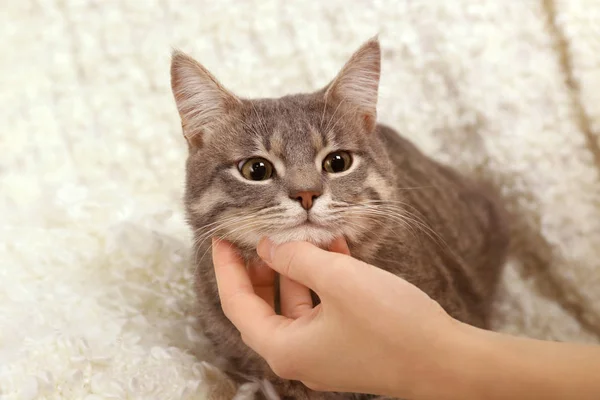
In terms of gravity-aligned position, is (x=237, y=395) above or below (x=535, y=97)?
below

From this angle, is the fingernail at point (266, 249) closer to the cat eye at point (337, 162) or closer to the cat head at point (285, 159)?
the cat head at point (285, 159)

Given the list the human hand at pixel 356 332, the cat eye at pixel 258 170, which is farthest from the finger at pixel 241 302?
the cat eye at pixel 258 170

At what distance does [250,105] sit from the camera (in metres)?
1.28

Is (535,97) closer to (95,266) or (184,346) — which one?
(184,346)

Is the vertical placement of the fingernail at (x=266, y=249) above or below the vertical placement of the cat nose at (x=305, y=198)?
below

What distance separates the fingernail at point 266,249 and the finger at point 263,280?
10 centimetres

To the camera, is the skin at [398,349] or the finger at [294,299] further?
the finger at [294,299]

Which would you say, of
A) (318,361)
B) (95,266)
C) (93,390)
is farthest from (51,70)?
(318,361)

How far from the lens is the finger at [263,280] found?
1.16 m

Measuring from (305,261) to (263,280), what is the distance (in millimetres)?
292

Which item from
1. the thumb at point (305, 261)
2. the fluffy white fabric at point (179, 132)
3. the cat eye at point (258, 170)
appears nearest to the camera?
the thumb at point (305, 261)

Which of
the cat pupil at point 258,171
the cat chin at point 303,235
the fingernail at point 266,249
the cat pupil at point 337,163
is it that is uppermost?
the cat pupil at point 258,171

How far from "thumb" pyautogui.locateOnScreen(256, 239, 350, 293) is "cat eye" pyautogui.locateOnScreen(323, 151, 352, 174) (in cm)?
24

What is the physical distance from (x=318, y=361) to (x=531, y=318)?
1.13 metres
